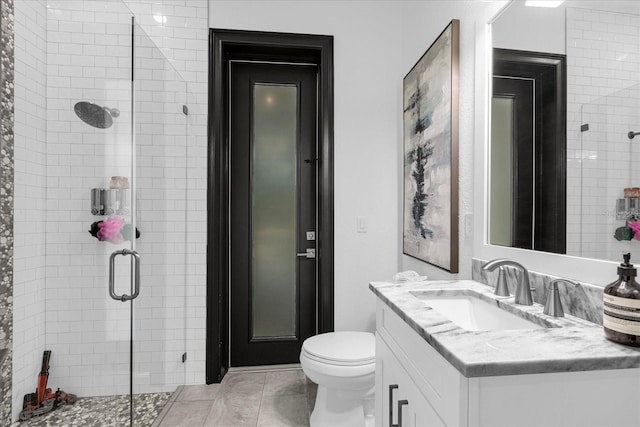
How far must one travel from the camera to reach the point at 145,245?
1.88 m

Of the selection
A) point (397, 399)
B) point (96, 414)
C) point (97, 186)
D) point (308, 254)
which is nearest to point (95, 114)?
point (97, 186)

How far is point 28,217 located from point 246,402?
4.81 ft

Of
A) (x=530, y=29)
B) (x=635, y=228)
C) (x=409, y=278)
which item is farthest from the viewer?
(x=409, y=278)

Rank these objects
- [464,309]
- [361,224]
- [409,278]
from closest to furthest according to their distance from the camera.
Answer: [464,309] → [409,278] → [361,224]

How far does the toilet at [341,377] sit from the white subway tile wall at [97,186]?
934 millimetres

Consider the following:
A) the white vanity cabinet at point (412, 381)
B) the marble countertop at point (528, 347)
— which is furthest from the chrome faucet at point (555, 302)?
the white vanity cabinet at point (412, 381)

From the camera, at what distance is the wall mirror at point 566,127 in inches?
32.2

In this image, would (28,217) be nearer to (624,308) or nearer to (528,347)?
(528,347)

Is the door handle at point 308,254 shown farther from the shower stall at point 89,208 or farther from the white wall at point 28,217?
the white wall at point 28,217

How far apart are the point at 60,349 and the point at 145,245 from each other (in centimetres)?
63

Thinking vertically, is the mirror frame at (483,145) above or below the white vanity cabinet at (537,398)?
A: above

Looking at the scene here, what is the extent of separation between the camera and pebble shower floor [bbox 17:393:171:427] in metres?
1.38

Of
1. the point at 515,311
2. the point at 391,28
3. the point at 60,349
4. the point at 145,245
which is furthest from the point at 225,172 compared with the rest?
the point at 515,311

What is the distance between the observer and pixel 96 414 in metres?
1.52
